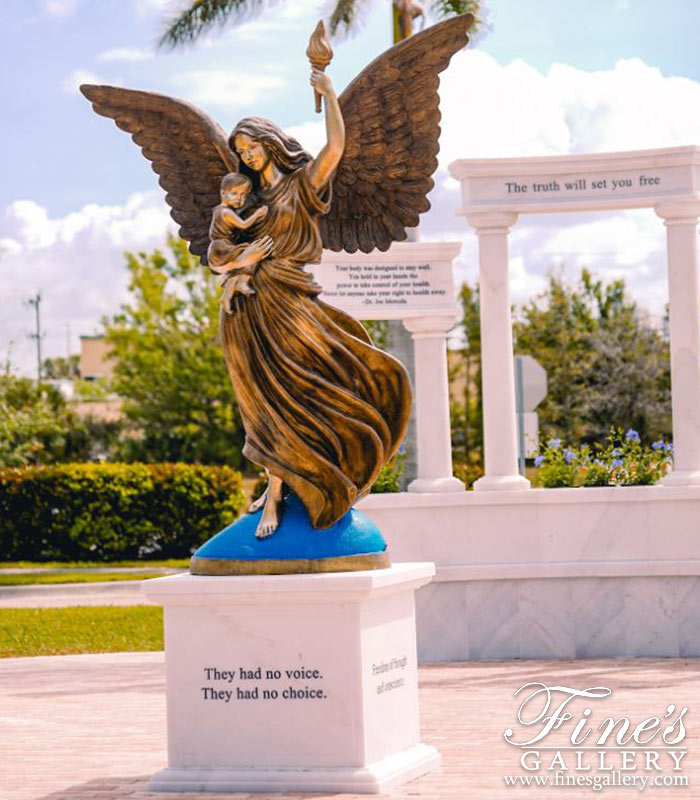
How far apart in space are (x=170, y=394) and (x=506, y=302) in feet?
95.2

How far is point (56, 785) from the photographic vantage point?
721 centimetres

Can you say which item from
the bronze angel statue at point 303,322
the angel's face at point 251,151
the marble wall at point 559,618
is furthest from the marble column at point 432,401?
the angel's face at point 251,151

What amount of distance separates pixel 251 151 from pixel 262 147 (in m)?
0.06

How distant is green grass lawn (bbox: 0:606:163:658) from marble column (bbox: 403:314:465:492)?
311 cm

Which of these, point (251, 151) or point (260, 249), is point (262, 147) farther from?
point (260, 249)

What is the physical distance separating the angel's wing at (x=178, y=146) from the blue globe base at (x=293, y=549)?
5.10 ft

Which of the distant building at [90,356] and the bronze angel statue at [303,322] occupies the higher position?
the distant building at [90,356]

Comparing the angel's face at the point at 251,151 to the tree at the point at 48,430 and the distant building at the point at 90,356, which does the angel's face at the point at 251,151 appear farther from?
the distant building at the point at 90,356

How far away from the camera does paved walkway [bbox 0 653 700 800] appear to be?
6961 millimetres

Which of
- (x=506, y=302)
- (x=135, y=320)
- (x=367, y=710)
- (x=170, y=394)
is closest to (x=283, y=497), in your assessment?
(x=367, y=710)

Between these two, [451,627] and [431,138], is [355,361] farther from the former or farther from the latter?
[451,627]

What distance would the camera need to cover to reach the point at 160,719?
A: 9.38 metres

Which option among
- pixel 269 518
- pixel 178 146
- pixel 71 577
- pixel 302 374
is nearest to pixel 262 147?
pixel 178 146

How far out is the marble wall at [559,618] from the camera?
12.2 meters
